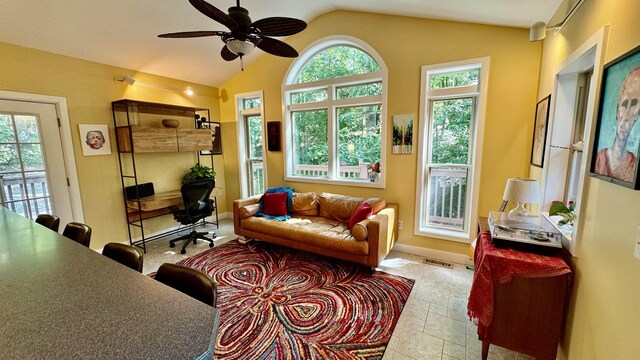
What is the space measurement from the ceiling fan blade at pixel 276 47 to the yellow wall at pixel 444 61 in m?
1.57

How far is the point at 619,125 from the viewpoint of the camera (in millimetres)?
1191

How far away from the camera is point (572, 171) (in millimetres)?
1884

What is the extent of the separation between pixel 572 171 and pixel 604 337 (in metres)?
1.16

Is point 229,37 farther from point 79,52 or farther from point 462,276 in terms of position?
point 462,276

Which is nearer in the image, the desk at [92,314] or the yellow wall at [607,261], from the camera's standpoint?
the desk at [92,314]

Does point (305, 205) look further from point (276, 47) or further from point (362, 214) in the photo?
point (276, 47)

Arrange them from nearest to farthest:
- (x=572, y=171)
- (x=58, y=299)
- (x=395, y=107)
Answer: (x=58, y=299), (x=572, y=171), (x=395, y=107)

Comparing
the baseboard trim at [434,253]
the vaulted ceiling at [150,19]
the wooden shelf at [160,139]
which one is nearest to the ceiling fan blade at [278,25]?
the vaulted ceiling at [150,19]

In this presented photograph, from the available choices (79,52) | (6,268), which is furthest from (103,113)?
(6,268)

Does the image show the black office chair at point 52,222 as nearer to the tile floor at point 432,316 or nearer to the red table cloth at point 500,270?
the tile floor at point 432,316

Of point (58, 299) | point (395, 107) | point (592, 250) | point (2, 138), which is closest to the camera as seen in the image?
point (58, 299)

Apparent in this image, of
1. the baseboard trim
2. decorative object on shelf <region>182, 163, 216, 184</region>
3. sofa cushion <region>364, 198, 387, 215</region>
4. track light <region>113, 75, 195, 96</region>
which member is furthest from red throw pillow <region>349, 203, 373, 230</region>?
track light <region>113, 75, 195, 96</region>

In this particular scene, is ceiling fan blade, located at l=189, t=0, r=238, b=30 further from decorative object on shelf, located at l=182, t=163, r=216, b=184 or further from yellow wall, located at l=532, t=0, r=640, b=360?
decorative object on shelf, located at l=182, t=163, r=216, b=184

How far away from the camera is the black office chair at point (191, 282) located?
115 centimetres
